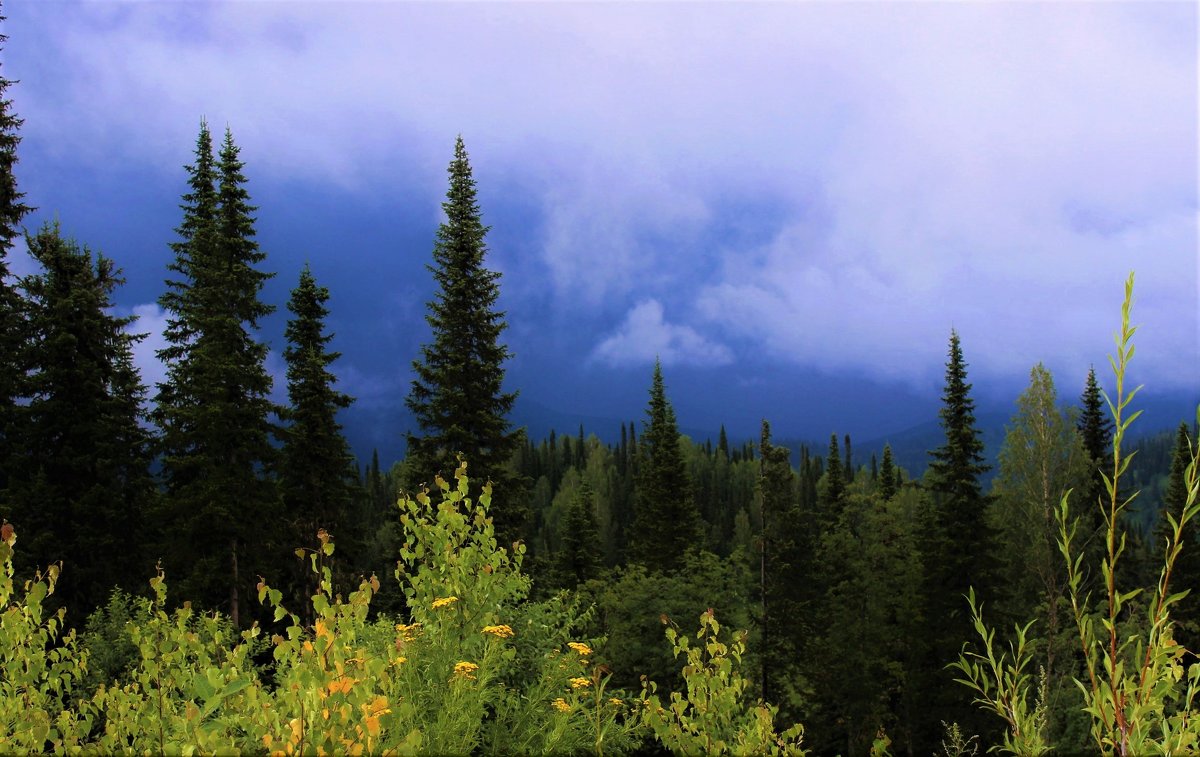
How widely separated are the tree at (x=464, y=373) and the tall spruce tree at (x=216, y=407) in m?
4.86

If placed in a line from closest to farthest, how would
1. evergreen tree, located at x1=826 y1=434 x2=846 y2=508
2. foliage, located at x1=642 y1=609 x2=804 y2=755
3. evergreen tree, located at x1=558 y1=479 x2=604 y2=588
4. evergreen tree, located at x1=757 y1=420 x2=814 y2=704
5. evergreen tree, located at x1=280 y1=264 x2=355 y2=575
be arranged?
foliage, located at x1=642 y1=609 x2=804 y2=755
evergreen tree, located at x1=280 y1=264 x2=355 y2=575
evergreen tree, located at x1=757 y1=420 x2=814 y2=704
evergreen tree, located at x1=558 y1=479 x2=604 y2=588
evergreen tree, located at x1=826 y1=434 x2=846 y2=508

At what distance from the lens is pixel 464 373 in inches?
922

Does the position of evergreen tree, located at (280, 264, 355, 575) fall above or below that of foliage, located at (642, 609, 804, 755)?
above

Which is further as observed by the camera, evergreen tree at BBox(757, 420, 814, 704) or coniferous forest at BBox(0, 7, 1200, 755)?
evergreen tree at BBox(757, 420, 814, 704)

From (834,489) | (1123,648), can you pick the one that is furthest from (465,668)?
(834,489)

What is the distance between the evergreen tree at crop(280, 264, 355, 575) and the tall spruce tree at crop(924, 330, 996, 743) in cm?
2130

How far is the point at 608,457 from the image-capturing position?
374 feet

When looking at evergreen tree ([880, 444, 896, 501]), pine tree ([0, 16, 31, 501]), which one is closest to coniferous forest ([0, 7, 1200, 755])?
pine tree ([0, 16, 31, 501])

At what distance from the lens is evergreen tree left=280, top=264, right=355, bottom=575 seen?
24.9 m

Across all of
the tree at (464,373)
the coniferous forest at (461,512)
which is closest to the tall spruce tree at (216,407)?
the coniferous forest at (461,512)

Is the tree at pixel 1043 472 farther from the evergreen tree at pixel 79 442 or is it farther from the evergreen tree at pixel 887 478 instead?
the evergreen tree at pixel 79 442

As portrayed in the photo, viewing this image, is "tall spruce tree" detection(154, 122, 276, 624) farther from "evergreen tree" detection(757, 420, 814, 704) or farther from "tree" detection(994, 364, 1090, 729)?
"tree" detection(994, 364, 1090, 729)

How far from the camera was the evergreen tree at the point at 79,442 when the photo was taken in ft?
70.2

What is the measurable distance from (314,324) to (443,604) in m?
24.7
